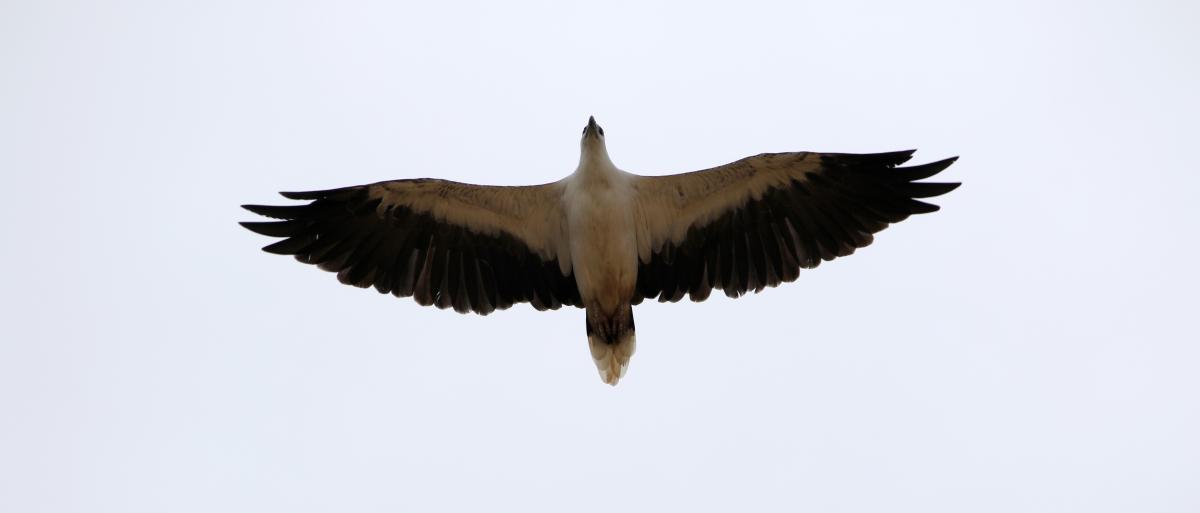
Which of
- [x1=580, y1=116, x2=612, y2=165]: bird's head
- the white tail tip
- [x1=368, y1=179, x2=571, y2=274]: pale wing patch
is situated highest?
[x1=580, y1=116, x2=612, y2=165]: bird's head

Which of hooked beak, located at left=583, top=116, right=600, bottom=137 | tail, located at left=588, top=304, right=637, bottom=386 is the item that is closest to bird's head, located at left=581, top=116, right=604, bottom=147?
hooked beak, located at left=583, top=116, right=600, bottom=137

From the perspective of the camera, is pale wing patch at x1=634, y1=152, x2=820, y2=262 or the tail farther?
the tail

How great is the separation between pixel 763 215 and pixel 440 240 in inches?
117

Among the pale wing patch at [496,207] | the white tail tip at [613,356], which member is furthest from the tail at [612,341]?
the pale wing patch at [496,207]

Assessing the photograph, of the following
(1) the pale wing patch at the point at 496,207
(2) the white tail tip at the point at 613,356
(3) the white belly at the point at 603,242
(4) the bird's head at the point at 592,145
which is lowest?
(2) the white tail tip at the point at 613,356

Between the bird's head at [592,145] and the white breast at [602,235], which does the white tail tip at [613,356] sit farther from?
the bird's head at [592,145]

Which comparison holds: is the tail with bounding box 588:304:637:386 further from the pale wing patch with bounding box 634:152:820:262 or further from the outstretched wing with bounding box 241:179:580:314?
the pale wing patch with bounding box 634:152:820:262

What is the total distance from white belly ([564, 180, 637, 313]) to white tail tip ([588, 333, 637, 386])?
33 cm

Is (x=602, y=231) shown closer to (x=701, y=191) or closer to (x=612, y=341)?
(x=701, y=191)

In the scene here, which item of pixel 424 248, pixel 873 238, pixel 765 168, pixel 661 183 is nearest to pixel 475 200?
pixel 424 248

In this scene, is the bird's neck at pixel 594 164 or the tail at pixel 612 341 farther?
the tail at pixel 612 341

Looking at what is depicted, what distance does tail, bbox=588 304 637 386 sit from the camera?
13.1 metres

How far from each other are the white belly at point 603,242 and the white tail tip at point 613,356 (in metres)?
0.33

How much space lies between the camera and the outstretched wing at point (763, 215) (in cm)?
1253
